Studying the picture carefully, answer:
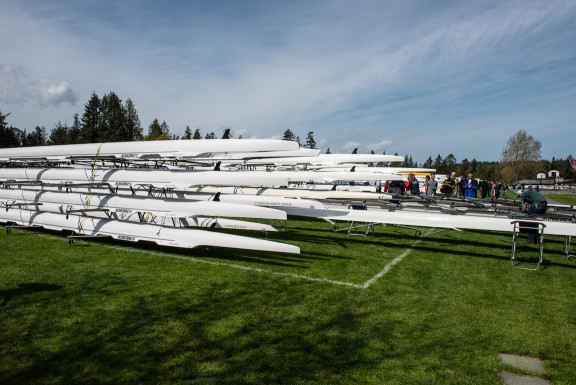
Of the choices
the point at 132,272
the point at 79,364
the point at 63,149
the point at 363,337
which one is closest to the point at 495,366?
the point at 363,337

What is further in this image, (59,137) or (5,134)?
(59,137)

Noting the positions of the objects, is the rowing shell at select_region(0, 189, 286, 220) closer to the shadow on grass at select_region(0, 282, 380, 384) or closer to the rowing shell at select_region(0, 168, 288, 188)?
the rowing shell at select_region(0, 168, 288, 188)

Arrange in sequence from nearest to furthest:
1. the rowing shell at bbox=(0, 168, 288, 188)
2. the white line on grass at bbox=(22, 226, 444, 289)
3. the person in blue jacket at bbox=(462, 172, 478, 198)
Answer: the white line on grass at bbox=(22, 226, 444, 289), the rowing shell at bbox=(0, 168, 288, 188), the person in blue jacket at bbox=(462, 172, 478, 198)

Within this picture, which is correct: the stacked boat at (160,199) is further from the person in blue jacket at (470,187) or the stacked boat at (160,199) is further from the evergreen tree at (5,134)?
the evergreen tree at (5,134)

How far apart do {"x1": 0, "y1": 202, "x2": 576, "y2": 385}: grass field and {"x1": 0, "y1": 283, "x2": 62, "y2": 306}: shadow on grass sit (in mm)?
32

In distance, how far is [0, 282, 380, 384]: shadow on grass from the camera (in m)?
3.26

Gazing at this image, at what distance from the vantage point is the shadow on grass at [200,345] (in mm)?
3256

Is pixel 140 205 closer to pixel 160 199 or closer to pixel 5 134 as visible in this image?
A: pixel 160 199

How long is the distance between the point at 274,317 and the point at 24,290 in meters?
4.09

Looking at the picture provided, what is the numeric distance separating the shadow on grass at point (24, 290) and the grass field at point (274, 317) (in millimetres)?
32

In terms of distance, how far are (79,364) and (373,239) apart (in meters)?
7.92

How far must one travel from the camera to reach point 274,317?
4.52m

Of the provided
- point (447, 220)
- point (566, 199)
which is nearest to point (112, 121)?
point (566, 199)

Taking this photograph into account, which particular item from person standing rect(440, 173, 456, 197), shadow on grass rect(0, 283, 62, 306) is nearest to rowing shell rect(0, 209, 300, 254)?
shadow on grass rect(0, 283, 62, 306)
